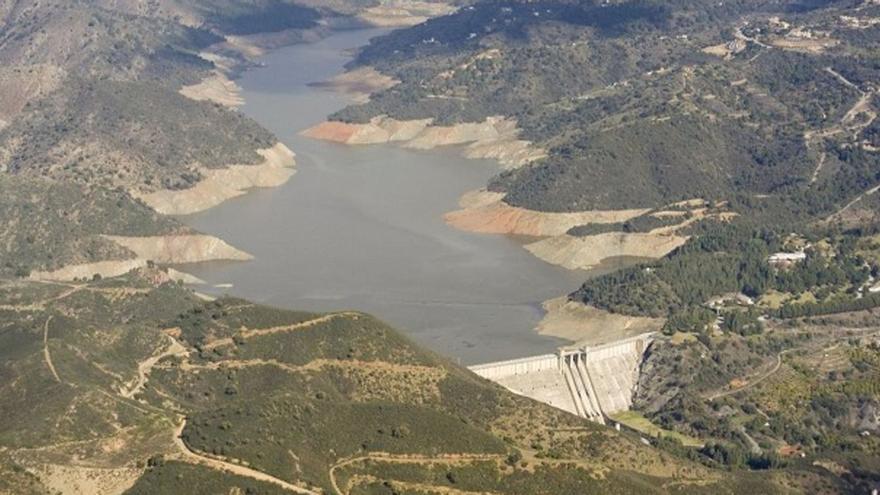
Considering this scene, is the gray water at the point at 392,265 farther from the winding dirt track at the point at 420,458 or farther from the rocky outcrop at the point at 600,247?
the winding dirt track at the point at 420,458

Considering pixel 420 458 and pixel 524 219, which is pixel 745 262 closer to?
pixel 524 219

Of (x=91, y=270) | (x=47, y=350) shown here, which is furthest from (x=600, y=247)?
(x=47, y=350)

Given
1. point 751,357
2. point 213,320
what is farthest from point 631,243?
point 213,320

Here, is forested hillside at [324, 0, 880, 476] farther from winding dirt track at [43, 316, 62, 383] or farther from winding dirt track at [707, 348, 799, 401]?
winding dirt track at [43, 316, 62, 383]

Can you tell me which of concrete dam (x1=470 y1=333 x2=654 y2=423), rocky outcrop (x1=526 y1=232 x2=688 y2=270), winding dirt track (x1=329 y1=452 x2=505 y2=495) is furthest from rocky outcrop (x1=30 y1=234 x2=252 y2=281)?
winding dirt track (x1=329 y1=452 x2=505 y2=495)

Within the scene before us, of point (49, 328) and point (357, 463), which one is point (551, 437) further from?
point (49, 328)

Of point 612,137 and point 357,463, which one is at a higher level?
point 357,463

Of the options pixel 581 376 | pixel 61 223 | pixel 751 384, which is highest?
pixel 61 223
